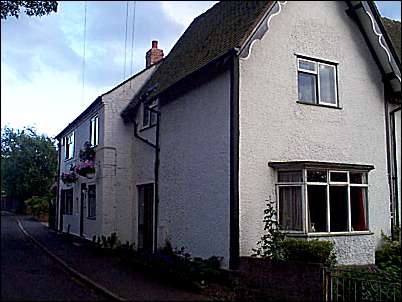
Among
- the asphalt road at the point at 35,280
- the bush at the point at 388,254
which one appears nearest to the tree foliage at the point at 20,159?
the asphalt road at the point at 35,280

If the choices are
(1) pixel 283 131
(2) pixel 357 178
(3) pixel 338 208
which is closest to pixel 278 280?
(3) pixel 338 208

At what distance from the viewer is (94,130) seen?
21.5 metres

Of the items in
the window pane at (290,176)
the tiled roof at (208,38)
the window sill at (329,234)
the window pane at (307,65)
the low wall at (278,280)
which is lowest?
the low wall at (278,280)

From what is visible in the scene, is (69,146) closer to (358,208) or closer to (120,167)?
(120,167)

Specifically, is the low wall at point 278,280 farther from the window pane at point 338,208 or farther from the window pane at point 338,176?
the window pane at point 338,176

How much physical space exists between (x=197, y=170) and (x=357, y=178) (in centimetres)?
461

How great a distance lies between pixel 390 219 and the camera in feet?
49.1

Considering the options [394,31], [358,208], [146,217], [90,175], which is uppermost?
[394,31]

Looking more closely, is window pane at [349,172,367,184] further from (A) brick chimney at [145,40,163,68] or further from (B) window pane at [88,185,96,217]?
(A) brick chimney at [145,40,163,68]

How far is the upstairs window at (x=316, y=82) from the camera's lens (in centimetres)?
1389

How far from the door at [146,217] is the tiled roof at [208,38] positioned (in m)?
3.37

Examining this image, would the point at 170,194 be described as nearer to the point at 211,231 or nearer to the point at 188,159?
the point at 188,159

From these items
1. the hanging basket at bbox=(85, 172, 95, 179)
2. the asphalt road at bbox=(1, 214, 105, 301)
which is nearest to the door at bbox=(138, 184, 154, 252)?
the hanging basket at bbox=(85, 172, 95, 179)

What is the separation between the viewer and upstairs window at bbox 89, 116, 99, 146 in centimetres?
2078
